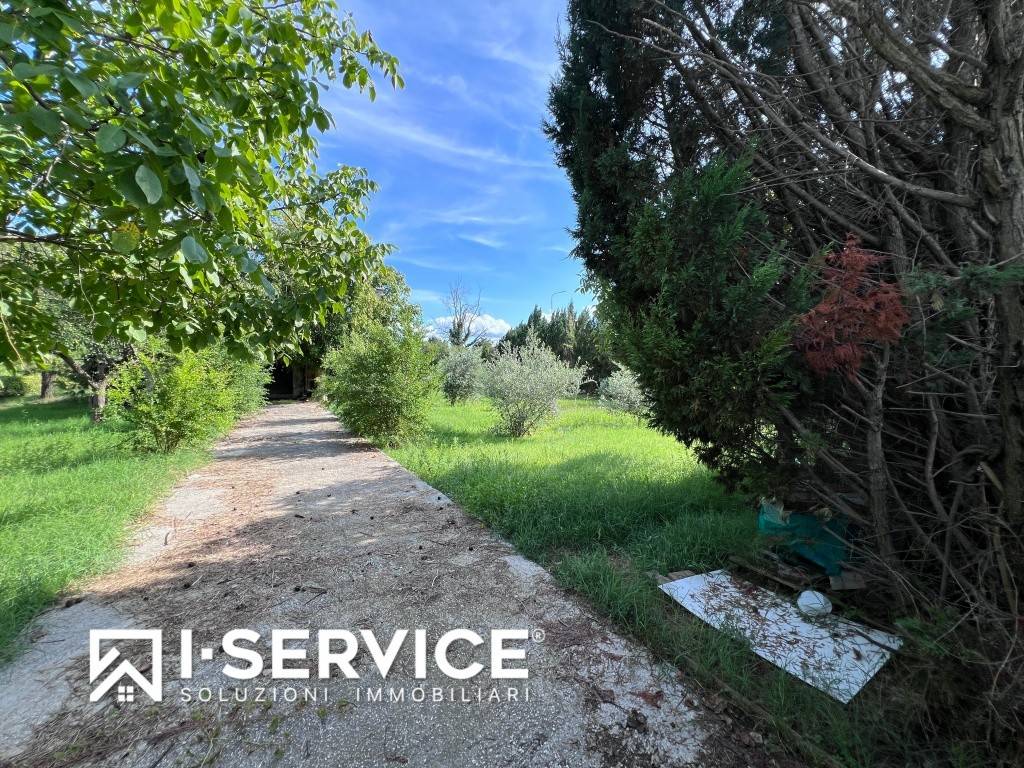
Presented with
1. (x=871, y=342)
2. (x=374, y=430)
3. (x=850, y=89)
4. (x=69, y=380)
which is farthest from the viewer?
(x=69, y=380)

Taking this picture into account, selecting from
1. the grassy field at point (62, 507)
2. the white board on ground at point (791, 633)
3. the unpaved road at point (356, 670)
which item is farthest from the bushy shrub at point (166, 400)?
the white board on ground at point (791, 633)

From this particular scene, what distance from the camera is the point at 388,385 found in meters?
8.51

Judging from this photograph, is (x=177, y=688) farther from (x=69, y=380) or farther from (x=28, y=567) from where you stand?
(x=69, y=380)

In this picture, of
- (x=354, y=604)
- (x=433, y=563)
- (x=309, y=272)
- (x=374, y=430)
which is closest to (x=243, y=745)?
(x=354, y=604)

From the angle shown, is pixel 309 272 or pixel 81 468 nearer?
pixel 309 272

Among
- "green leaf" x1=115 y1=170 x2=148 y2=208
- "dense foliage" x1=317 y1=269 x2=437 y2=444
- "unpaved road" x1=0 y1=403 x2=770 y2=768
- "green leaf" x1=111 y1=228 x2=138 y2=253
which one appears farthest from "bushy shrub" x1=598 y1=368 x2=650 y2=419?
"green leaf" x1=115 y1=170 x2=148 y2=208

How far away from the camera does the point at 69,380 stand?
1385 centimetres

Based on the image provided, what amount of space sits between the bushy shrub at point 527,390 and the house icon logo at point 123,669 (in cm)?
745

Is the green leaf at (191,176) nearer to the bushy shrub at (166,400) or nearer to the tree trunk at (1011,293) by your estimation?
the tree trunk at (1011,293)

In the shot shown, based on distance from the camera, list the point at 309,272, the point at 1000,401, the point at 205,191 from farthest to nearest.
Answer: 1. the point at 309,272
2. the point at 1000,401
3. the point at 205,191

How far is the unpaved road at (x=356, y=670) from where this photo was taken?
5.67 ft

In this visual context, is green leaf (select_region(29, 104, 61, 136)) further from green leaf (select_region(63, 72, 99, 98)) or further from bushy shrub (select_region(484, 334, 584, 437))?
bushy shrub (select_region(484, 334, 584, 437))

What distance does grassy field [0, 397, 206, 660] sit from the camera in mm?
2898

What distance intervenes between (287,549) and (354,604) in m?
1.31
